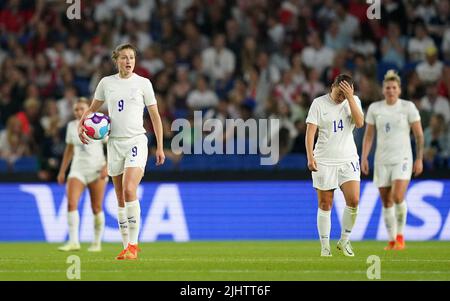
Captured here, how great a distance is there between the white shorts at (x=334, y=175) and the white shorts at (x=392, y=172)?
3098 mm

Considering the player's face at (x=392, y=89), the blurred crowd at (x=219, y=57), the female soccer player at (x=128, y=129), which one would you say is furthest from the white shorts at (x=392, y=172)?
the female soccer player at (x=128, y=129)

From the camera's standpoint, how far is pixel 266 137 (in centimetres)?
2023

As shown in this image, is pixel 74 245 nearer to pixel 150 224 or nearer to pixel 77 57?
pixel 150 224

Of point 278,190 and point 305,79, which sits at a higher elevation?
point 305,79

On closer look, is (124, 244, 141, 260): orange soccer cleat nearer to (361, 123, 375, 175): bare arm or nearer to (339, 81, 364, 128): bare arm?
(339, 81, 364, 128): bare arm

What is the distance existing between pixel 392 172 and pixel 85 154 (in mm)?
4706

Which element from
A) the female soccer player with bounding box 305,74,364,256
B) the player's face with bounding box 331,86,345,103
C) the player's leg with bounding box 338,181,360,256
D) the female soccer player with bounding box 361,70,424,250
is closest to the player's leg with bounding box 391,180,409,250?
the female soccer player with bounding box 361,70,424,250

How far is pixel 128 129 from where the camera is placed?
13.1 metres

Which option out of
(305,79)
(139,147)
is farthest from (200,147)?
(139,147)

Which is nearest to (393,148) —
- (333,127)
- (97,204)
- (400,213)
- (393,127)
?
(393,127)

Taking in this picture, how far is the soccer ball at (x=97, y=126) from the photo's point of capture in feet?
43.3

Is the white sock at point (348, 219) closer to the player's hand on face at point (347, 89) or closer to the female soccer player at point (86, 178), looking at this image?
the player's hand on face at point (347, 89)

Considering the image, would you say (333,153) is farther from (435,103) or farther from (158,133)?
(435,103)

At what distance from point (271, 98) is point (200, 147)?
199cm
